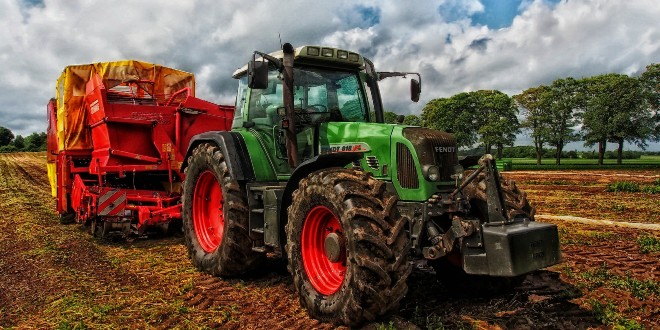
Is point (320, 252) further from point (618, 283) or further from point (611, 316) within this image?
point (618, 283)

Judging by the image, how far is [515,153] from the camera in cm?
7619

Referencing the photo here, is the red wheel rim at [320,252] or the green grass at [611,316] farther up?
the red wheel rim at [320,252]

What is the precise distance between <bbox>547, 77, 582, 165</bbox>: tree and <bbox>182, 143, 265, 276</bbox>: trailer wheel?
5075 cm

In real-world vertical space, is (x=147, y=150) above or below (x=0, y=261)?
above

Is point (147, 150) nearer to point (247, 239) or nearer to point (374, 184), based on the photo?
point (247, 239)

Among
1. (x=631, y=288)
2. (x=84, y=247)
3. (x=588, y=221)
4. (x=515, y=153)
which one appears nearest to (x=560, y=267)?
(x=631, y=288)

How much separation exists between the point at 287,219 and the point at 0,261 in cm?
488

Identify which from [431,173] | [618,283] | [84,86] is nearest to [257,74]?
[431,173]

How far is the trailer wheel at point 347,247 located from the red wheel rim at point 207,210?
7.68ft

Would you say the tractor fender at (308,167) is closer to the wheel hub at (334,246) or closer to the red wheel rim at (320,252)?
the red wheel rim at (320,252)

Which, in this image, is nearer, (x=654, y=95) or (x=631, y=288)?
(x=631, y=288)

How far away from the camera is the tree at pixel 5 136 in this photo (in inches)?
2945

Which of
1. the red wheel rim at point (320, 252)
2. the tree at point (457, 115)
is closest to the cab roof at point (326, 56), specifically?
the red wheel rim at point (320, 252)

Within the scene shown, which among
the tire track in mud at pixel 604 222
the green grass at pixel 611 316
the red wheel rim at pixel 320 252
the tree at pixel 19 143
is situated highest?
the tree at pixel 19 143
